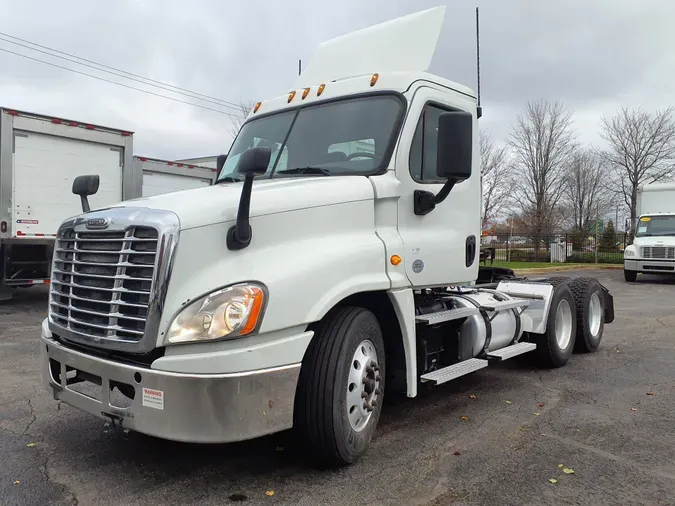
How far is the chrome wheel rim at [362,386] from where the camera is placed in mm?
3613

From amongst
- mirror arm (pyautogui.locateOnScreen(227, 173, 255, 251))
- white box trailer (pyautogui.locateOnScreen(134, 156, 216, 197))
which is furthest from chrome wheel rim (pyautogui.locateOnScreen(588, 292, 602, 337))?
white box trailer (pyautogui.locateOnScreen(134, 156, 216, 197))

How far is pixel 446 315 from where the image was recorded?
4520 mm

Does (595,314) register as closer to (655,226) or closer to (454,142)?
(454,142)

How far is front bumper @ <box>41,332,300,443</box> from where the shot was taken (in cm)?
298

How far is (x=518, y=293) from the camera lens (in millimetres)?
6445

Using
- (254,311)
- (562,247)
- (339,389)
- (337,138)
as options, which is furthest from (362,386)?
(562,247)

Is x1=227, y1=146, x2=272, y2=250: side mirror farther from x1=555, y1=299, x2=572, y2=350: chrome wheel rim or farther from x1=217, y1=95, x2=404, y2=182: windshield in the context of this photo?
x1=555, y1=299, x2=572, y2=350: chrome wheel rim

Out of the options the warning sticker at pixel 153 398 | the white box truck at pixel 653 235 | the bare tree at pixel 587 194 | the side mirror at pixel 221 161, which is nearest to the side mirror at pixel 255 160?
the warning sticker at pixel 153 398

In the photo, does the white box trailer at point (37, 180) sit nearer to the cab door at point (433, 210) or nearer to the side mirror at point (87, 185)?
the side mirror at point (87, 185)

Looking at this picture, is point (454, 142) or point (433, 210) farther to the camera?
point (433, 210)

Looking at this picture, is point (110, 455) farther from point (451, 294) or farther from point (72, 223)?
point (451, 294)

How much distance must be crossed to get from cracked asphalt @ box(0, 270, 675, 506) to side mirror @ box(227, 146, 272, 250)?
1447mm

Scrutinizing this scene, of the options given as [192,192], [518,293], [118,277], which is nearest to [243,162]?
[192,192]

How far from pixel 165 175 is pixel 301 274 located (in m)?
10.3
